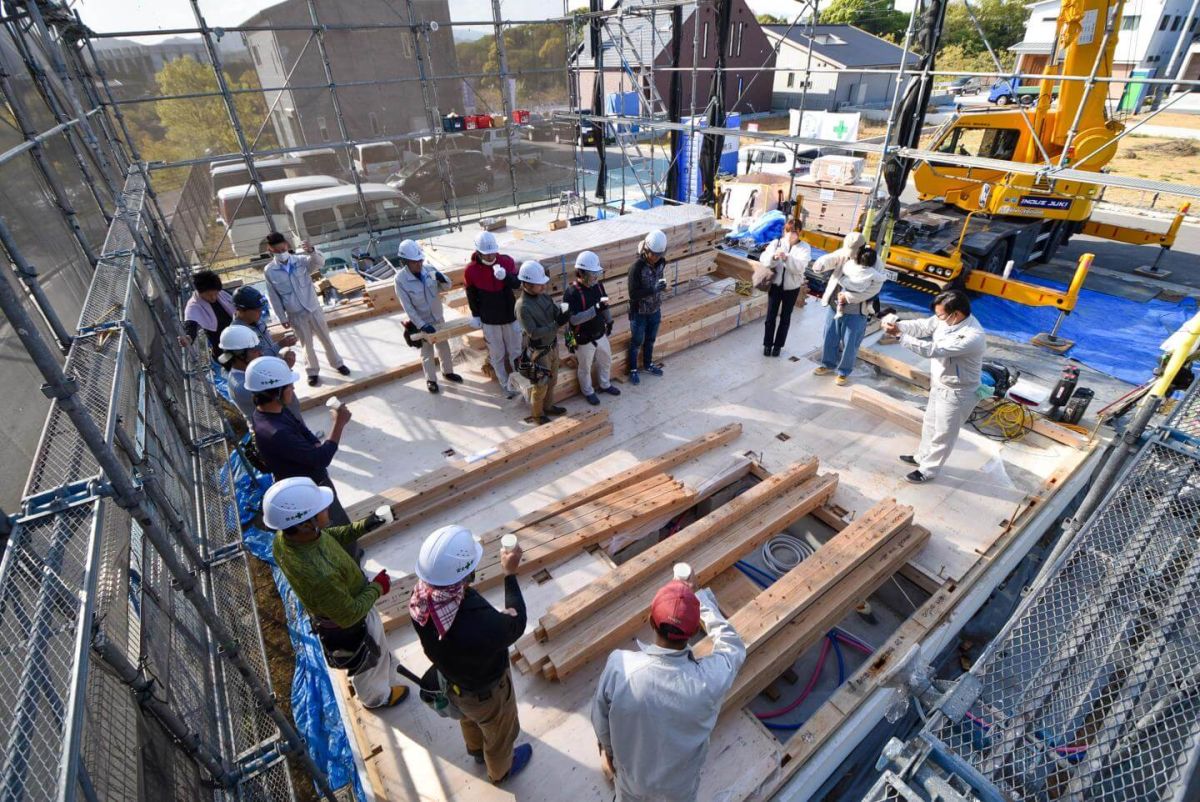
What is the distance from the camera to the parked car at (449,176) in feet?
45.6

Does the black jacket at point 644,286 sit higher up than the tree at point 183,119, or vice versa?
the tree at point 183,119

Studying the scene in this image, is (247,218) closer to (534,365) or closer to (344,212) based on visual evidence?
(344,212)

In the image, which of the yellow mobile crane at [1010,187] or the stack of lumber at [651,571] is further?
the yellow mobile crane at [1010,187]

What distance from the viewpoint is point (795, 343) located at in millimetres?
8266

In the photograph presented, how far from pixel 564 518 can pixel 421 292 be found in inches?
130

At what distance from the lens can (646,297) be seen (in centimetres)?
671

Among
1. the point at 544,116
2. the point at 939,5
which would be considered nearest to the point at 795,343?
the point at 939,5

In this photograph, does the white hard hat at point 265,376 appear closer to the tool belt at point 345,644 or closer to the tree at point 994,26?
the tool belt at point 345,644

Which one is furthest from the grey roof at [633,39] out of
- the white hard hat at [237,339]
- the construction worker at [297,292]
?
the white hard hat at [237,339]

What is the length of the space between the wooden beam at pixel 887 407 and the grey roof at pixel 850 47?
3135 cm

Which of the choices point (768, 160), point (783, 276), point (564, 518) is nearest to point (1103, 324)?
point (783, 276)

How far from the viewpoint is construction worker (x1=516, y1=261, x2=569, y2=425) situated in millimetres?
5781

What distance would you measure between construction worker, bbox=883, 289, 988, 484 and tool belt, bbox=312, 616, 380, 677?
16.5 ft

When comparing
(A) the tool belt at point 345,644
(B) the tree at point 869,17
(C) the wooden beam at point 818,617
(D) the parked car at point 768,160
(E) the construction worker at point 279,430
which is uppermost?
(B) the tree at point 869,17
